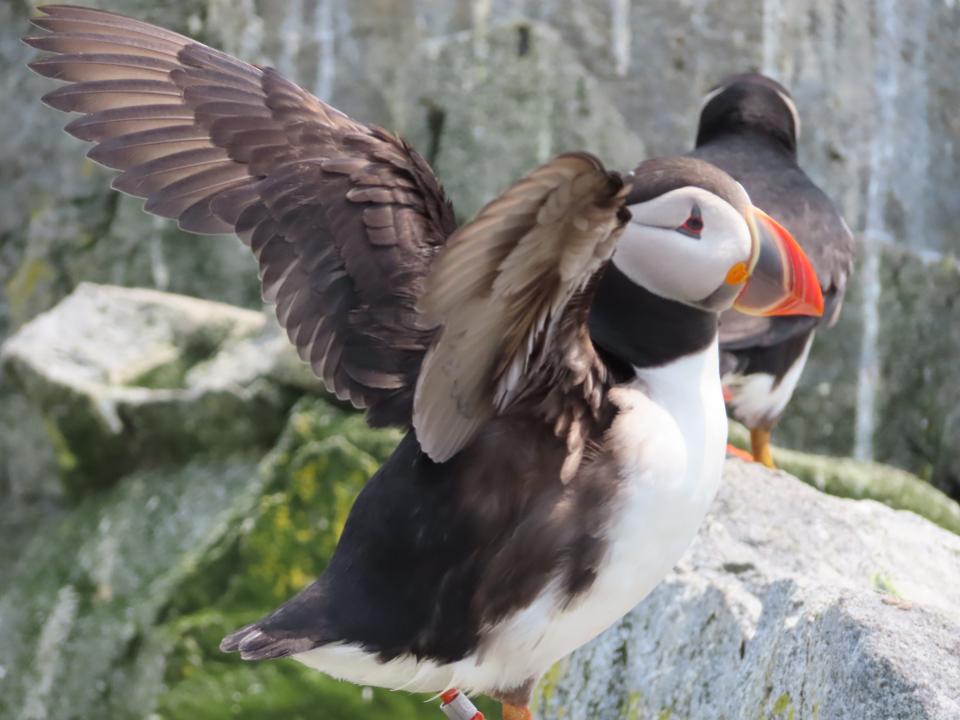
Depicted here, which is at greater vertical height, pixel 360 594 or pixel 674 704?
pixel 360 594

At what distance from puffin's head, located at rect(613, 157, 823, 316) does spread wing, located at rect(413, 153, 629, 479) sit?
0.19 m

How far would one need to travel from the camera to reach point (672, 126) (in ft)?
23.5

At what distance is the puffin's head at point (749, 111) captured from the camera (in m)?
5.16

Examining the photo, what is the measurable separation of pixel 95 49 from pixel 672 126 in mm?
4264

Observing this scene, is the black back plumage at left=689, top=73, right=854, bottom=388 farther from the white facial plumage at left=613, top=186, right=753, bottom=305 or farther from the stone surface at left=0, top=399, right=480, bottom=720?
the white facial plumage at left=613, top=186, right=753, bottom=305

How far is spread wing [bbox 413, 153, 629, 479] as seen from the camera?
7.29 feet

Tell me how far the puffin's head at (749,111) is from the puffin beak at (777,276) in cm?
234

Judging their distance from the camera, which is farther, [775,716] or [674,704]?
[674,704]

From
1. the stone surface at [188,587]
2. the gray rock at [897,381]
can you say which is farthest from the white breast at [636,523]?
the gray rock at [897,381]

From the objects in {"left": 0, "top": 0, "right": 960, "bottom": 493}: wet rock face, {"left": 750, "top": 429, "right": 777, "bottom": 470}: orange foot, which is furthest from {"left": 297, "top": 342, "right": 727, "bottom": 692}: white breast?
{"left": 0, "top": 0, "right": 960, "bottom": 493}: wet rock face

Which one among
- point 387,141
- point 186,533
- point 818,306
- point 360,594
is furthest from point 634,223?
point 186,533

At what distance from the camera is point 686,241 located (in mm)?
2723

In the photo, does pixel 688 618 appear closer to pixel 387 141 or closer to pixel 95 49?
pixel 387 141

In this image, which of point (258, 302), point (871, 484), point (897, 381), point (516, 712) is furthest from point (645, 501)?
point (258, 302)
